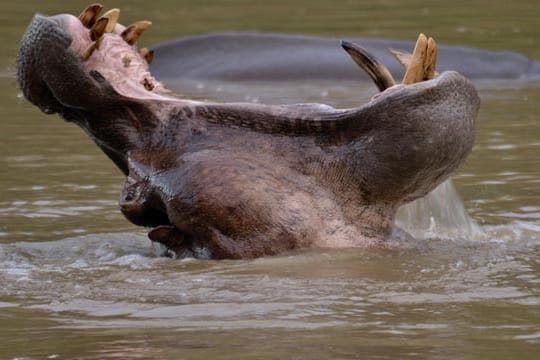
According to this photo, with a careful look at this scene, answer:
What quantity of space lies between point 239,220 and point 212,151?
0.70 ft

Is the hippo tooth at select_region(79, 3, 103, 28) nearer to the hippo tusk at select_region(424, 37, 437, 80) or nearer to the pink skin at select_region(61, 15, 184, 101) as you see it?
the pink skin at select_region(61, 15, 184, 101)

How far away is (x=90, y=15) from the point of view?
4.26m

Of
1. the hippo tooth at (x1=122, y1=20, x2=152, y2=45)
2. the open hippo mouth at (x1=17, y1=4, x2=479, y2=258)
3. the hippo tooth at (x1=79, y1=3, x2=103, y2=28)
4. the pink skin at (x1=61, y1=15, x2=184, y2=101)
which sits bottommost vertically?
the open hippo mouth at (x1=17, y1=4, x2=479, y2=258)

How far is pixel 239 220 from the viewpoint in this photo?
4098 millimetres

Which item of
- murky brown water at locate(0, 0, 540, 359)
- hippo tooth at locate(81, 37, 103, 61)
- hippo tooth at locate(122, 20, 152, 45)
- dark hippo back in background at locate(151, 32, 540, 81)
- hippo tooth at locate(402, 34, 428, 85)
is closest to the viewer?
murky brown water at locate(0, 0, 540, 359)

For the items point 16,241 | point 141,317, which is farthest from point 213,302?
point 16,241

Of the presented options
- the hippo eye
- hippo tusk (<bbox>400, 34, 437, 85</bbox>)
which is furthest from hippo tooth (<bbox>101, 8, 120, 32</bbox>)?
hippo tusk (<bbox>400, 34, 437, 85</bbox>)

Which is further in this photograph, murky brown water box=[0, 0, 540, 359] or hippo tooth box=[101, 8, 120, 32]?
hippo tooth box=[101, 8, 120, 32]

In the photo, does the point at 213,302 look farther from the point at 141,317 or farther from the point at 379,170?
the point at 379,170

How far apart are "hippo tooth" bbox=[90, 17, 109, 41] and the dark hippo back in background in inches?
190

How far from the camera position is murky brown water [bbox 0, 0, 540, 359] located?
11.4 feet

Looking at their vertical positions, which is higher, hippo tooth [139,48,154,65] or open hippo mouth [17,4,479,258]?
hippo tooth [139,48,154,65]

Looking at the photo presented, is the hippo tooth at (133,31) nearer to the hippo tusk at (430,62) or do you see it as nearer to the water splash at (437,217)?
the hippo tusk at (430,62)

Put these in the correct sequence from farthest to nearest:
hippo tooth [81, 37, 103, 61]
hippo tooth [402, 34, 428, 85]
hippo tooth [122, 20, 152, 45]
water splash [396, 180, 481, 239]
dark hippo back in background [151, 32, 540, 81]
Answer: dark hippo back in background [151, 32, 540, 81], water splash [396, 180, 481, 239], hippo tooth [122, 20, 152, 45], hippo tooth [81, 37, 103, 61], hippo tooth [402, 34, 428, 85]
